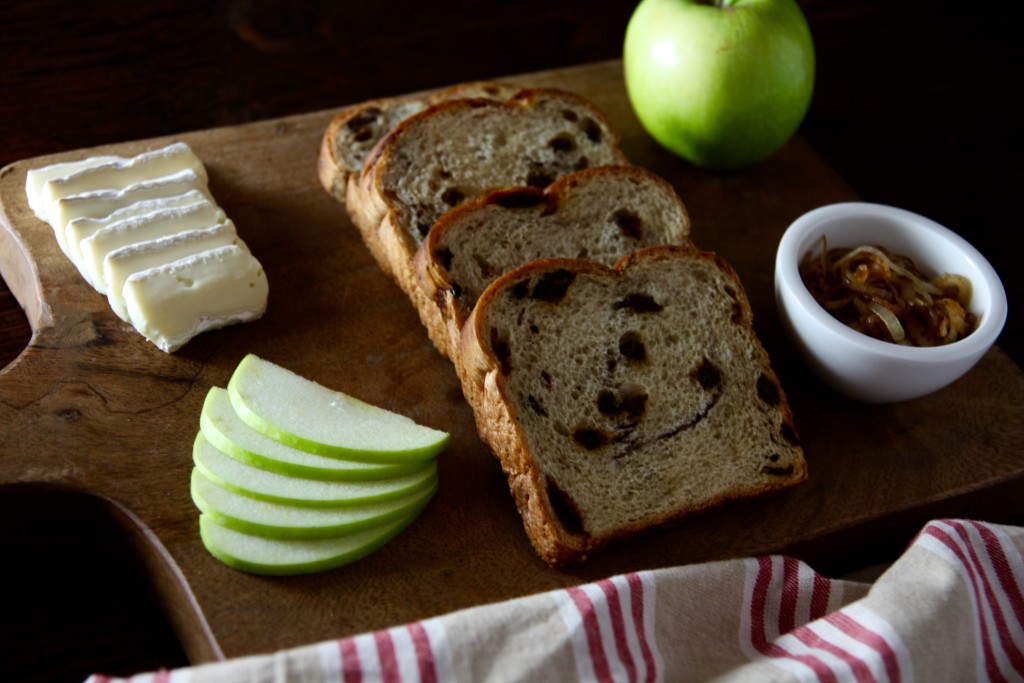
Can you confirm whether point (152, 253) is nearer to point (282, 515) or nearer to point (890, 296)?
point (282, 515)

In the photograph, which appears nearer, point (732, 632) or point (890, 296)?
point (732, 632)

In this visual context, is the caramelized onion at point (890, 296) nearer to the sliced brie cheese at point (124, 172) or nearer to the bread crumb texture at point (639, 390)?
the bread crumb texture at point (639, 390)

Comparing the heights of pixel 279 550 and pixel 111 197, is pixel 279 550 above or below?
below

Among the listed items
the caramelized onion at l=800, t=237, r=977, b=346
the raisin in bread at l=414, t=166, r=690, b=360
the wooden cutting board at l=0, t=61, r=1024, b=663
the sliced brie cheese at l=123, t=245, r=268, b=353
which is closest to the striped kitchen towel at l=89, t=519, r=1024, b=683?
the wooden cutting board at l=0, t=61, r=1024, b=663

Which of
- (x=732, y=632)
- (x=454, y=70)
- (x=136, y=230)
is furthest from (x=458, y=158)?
(x=732, y=632)

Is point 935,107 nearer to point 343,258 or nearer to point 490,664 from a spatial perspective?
point 343,258

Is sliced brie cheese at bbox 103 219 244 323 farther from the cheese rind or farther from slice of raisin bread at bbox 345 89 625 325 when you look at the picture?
slice of raisin bread at bbox 345 89 625 325

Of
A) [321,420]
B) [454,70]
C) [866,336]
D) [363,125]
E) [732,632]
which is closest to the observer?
[732,632]
